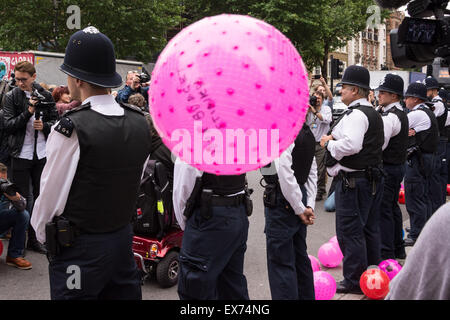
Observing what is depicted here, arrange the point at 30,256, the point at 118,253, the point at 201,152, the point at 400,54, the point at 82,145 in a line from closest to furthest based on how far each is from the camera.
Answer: the point at 201,152 < the point at 82,145 < the point at 118,253 < the point at 400,54 < the point at 30,256

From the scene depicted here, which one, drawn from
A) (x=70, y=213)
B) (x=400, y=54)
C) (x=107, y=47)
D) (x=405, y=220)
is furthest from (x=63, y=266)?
(x=405, y=220)

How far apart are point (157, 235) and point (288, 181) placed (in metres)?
1.70

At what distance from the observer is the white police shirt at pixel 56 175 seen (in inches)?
96.9

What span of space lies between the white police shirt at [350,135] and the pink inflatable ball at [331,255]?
4.29ft

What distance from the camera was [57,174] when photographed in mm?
2479

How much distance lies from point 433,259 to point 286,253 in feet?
8.05

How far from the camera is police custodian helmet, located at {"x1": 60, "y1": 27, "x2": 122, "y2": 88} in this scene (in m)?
2.64

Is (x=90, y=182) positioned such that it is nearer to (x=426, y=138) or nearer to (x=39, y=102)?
(x=39, y=102)

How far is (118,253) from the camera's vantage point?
8.84ft

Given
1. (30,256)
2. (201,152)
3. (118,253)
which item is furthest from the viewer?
(30,256)

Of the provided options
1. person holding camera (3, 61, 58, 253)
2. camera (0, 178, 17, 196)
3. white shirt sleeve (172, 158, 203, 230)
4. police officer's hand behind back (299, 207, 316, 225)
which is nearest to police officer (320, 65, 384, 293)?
police officer's hand behind back (299, 207, 316, 225)

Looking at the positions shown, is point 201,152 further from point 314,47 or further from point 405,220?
point 314,47

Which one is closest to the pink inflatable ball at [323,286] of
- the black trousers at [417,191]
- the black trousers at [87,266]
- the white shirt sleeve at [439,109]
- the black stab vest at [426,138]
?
the black trousers at [87,266]

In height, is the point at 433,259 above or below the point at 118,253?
above
